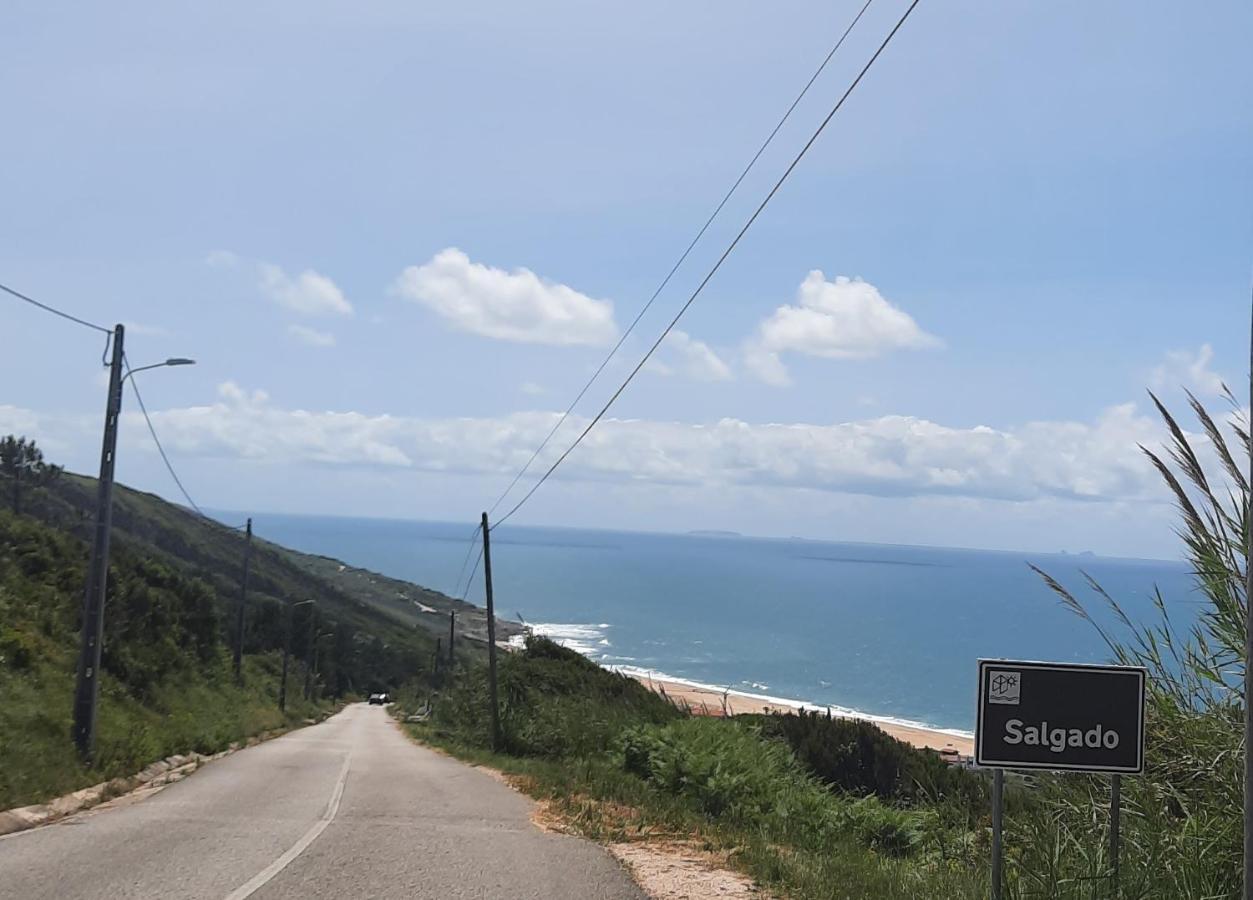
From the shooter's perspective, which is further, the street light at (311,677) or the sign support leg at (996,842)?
the street light at (311,677)

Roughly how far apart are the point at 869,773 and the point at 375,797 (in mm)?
12886

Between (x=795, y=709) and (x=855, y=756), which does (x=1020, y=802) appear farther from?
(x=795, y=709)

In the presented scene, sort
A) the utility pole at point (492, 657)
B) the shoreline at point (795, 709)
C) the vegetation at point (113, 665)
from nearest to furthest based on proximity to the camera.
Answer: the vegetation at point (113, 665), the utility pole at point (492, 657), the shoreline at point (795, 709)

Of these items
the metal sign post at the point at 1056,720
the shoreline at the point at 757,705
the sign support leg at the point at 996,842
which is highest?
the metal sign post at the point at 1056,720

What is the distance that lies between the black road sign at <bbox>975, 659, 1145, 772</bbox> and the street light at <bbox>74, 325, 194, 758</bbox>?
13.5m

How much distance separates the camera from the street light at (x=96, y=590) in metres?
15.4

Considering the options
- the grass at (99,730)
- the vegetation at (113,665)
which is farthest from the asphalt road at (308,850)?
the vegetation at (113,665)

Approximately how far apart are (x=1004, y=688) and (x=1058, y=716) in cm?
31

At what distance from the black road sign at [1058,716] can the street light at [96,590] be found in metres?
13.5

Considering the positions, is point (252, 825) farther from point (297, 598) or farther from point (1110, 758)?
point (297, 598)

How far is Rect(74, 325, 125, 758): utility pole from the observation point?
606 inches

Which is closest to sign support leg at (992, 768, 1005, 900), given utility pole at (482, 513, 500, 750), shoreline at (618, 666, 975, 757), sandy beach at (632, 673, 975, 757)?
utility pole at (482, 513, 500, 750)

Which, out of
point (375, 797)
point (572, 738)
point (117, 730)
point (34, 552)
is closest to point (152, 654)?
point (34, 552)

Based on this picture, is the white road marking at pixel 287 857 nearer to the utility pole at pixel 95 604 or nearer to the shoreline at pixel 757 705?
the utility pole at pixel 95 604
